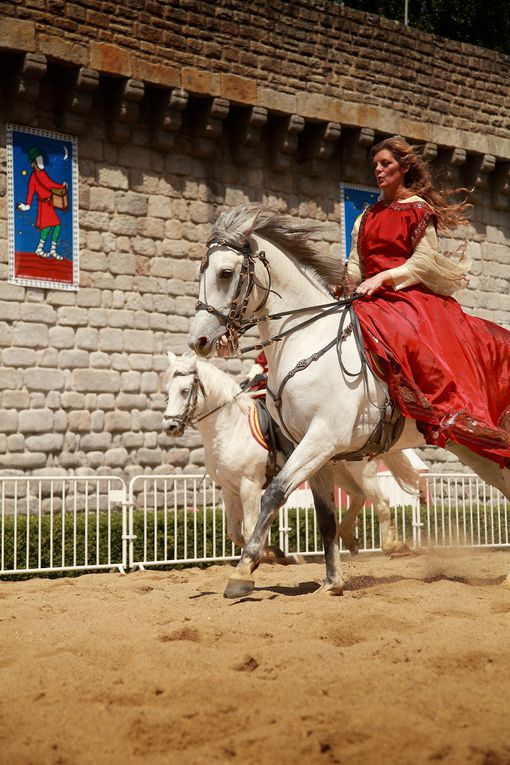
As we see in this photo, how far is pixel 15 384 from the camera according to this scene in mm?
13125

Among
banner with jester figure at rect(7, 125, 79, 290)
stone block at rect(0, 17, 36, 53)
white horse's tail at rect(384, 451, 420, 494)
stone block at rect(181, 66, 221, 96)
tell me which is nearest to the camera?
white horse's tail at rect(384, 451, 420, 494)

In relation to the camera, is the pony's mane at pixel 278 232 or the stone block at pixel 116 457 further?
the stone block at pixel 116 457

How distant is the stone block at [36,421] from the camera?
1311 cm

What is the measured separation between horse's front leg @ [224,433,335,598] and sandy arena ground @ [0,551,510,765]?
15 centimetres

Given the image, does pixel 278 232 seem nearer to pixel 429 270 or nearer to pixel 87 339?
pixel 429 270

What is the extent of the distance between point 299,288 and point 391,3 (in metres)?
22.9

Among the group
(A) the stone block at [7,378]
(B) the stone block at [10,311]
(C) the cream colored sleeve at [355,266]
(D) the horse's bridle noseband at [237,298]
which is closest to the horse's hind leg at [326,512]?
(D) the horse's bridle noseband at [237,298]

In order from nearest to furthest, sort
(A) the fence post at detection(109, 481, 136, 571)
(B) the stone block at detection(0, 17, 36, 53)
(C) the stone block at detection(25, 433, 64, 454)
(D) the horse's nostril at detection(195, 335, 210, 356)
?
(D) the horse's nostril at detection(195, 335, 210, 356), (A) the fence post at detection(109, 481, 136, 571), (B) the stone block at detection(0, 17, 36, 53), (C) the stone block at detection(25, 433, 64, 454)

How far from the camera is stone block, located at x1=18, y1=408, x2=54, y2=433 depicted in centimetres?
1311

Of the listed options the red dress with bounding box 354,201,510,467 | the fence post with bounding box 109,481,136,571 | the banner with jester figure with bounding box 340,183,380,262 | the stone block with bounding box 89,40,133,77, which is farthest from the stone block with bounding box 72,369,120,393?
the red dress with bounding box 354,201,510,467

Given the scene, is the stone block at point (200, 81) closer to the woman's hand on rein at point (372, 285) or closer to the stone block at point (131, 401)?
→ the stone block at point (131, 401)

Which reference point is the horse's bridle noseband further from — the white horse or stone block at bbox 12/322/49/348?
stone block at bbox 12/322/49/348

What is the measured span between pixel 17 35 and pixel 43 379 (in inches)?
188

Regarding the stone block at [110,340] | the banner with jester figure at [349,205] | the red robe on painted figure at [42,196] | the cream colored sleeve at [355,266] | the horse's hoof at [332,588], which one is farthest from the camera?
the banner with jester figure at [349,205]
